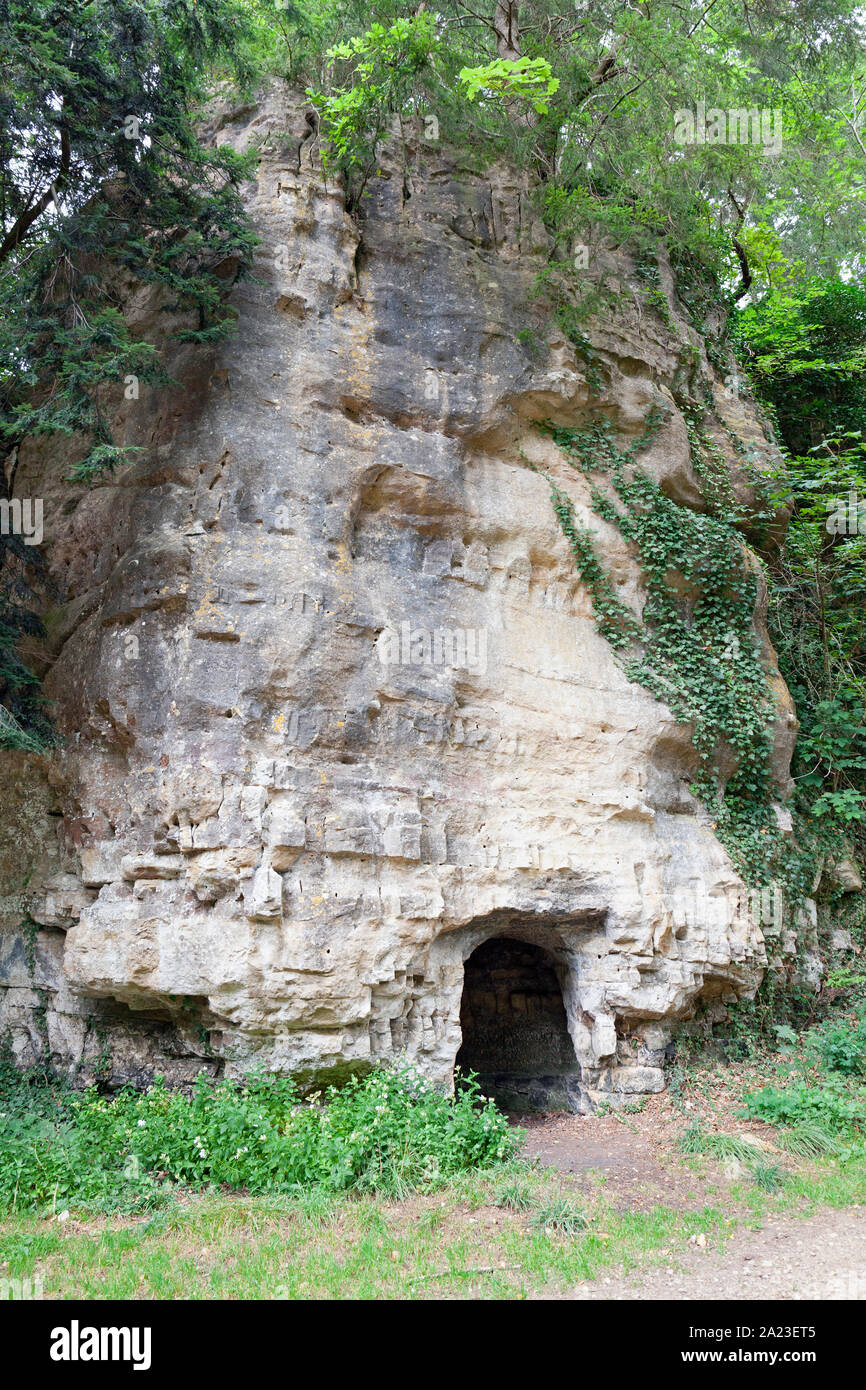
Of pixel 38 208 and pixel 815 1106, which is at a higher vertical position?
pixel 38 208

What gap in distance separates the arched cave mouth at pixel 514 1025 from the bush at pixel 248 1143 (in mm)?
3179

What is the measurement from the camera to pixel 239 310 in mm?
9289

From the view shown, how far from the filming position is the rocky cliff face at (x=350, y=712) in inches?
311

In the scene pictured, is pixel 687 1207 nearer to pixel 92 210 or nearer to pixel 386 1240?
pixel 386 1240

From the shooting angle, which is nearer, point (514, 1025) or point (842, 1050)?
point (842, 1050)

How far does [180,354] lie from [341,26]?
16.0ft

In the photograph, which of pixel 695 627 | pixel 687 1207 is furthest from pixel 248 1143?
pixel 695 627

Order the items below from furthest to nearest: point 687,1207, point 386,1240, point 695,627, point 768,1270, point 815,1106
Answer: point 695,627
point 815,1106
point 687,1207
point 386,1240
point 768,1270

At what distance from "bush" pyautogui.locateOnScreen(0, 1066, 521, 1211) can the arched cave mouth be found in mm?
3179

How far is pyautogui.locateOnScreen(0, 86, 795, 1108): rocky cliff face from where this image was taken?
7.90 m

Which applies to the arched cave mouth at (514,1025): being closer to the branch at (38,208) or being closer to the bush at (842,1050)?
the bush at (842,1050)

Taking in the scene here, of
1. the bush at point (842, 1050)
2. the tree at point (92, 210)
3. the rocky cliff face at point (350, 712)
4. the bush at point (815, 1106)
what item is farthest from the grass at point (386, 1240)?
the tree at point (92, 210)

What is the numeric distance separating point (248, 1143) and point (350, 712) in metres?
3.78

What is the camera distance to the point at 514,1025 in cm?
1173
